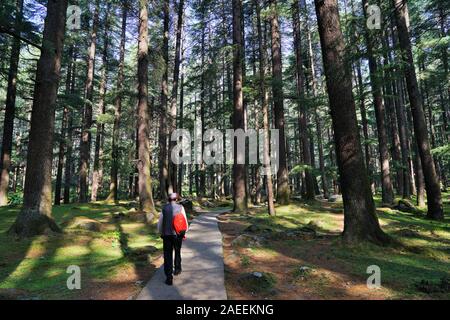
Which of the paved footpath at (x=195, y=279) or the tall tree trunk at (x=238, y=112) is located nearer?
the paved footpath at (x=195, y=279)

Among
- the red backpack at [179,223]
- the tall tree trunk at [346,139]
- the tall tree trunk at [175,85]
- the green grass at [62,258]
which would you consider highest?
the tall tree trunk at [175,85]

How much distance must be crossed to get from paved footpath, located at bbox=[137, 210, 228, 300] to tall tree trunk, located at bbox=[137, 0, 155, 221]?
22.9 ft

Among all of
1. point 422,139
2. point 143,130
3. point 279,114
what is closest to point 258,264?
point 143,130

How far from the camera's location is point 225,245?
1055cm

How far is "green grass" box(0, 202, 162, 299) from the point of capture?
6.99 m

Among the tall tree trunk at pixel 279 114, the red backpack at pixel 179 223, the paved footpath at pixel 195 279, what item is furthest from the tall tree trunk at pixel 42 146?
the tall tree trunk at pixel 279 114

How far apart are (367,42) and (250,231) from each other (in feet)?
24.5

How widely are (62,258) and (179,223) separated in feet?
14.4

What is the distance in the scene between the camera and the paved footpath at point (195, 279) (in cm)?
564

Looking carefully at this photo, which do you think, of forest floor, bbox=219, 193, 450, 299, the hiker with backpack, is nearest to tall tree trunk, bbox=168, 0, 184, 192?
forest floor, bbox=219, 193, 450, 299

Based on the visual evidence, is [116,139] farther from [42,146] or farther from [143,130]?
[42,146]

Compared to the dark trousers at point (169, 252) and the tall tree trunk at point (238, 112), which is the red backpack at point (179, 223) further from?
the tall tree trunk at point (238, 112)

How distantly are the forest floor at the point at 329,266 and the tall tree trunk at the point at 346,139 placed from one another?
1.93 ft
